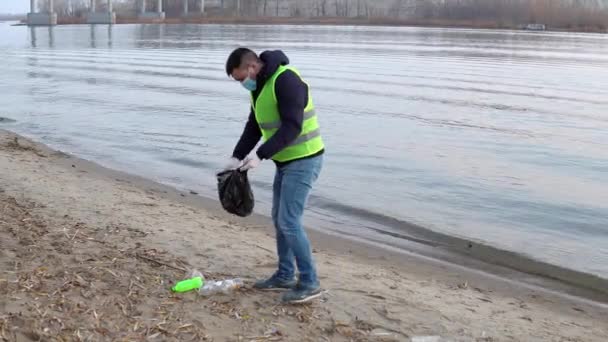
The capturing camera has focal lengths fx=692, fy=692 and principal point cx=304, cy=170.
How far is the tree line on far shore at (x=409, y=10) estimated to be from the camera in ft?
320

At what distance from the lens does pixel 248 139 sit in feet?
18.1

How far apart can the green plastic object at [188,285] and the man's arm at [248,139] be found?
1.03 metres

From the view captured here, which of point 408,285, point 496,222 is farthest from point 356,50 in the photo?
point 408,285

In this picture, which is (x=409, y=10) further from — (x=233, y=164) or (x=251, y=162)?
(x=251, y=162)

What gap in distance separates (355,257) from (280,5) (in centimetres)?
13679

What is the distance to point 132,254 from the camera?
6.20m

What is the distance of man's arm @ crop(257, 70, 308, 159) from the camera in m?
4.80

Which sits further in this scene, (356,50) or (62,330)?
(356,50)

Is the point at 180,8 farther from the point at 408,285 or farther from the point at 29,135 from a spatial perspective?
the point at 408,285

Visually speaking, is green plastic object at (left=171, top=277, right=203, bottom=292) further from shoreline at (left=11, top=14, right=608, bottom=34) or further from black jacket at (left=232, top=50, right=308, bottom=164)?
shoreline at (left=11, top=14, right=608, bottom=34)

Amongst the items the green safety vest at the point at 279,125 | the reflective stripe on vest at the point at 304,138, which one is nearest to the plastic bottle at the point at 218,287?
the green safety vest at the point at 279,125

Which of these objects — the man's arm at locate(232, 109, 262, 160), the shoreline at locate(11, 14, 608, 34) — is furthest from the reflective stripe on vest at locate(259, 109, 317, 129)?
the shoreline at locate(11, 14, 608, 34)

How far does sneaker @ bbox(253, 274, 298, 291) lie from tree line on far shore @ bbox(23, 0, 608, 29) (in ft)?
306

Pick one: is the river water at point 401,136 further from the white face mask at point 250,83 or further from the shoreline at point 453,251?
the white face mask at point 250,83
